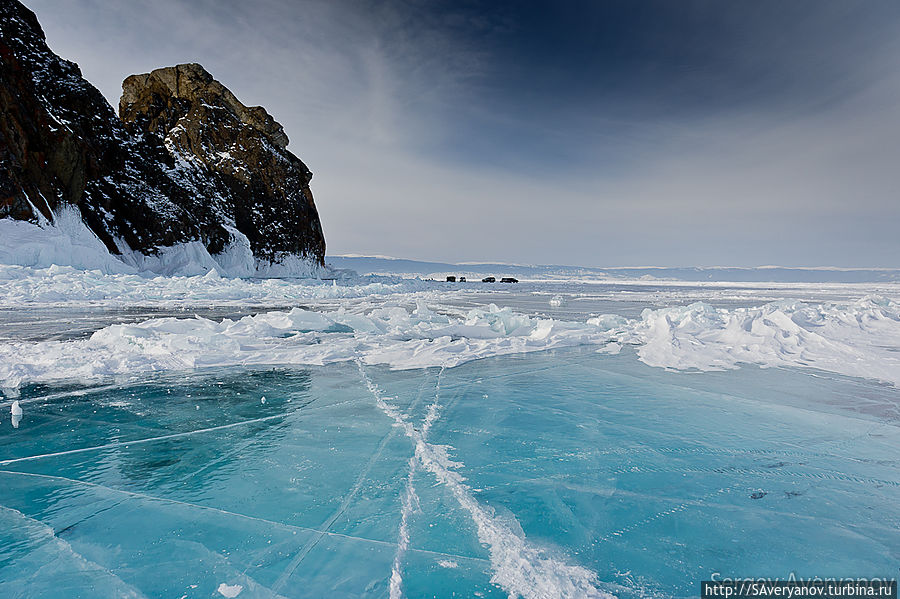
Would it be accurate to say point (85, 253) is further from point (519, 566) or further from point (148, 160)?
point (519, 566)

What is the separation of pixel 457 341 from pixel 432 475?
193 inches

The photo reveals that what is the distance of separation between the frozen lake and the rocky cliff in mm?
27885

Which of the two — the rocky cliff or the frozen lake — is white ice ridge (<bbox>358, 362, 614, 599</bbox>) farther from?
the rocky cliff

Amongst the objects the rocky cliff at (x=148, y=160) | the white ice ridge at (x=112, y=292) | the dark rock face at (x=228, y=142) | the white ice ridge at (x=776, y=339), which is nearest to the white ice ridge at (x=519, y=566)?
the white ice ridge at (x=776, y=339)

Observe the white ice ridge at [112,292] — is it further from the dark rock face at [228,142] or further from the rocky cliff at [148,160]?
the dark rock face at [228,142]

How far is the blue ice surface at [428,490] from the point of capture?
6.09 ft

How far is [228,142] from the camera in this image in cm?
5384

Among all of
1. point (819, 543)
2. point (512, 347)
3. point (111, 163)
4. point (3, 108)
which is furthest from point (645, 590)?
point (111, 163)

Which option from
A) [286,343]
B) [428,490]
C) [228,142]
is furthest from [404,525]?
[228,142]

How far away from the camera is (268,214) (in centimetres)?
5366

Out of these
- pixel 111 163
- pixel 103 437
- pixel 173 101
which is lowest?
pixel 103 437

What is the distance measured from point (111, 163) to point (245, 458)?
147 ft

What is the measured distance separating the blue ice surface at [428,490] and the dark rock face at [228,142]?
2008 inches

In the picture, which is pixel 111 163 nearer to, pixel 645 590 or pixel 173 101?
pixel 173 101
